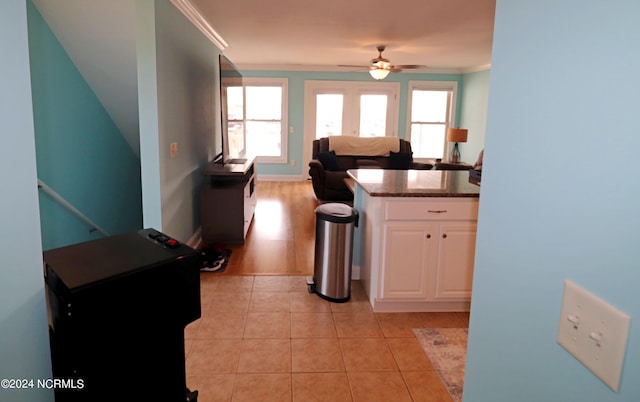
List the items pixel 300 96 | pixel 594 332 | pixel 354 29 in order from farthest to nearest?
pixel 300 96, pixel 354 29, pixel 594 332

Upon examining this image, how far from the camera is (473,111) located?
852 centimetres

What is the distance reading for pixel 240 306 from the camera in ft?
10.6

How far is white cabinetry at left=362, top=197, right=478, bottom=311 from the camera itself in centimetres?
302

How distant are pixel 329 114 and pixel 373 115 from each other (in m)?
0.94

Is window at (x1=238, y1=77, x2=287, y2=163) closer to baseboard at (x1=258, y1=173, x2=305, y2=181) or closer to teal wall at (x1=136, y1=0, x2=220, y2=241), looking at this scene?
baseboard at (x1=258, y1=173, x2=305, y2=181)

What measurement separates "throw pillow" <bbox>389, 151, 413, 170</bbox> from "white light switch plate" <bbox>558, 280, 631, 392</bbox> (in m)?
7.07

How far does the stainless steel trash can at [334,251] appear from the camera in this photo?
3.28 metres

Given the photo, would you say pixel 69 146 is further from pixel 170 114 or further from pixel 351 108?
pixel 351 108

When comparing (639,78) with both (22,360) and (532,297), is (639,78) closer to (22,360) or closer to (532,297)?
(532,297)

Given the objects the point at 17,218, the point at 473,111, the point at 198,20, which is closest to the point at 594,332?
the point at 17,218

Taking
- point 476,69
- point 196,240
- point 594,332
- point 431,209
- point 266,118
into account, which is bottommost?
point 196,240

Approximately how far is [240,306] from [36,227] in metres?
2.46

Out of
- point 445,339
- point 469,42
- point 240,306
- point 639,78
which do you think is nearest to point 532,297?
point 639,78

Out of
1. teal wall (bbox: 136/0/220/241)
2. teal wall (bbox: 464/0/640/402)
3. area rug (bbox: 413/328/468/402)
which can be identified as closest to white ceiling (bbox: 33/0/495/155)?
teal wall (bbox: 136/0/220/241)
